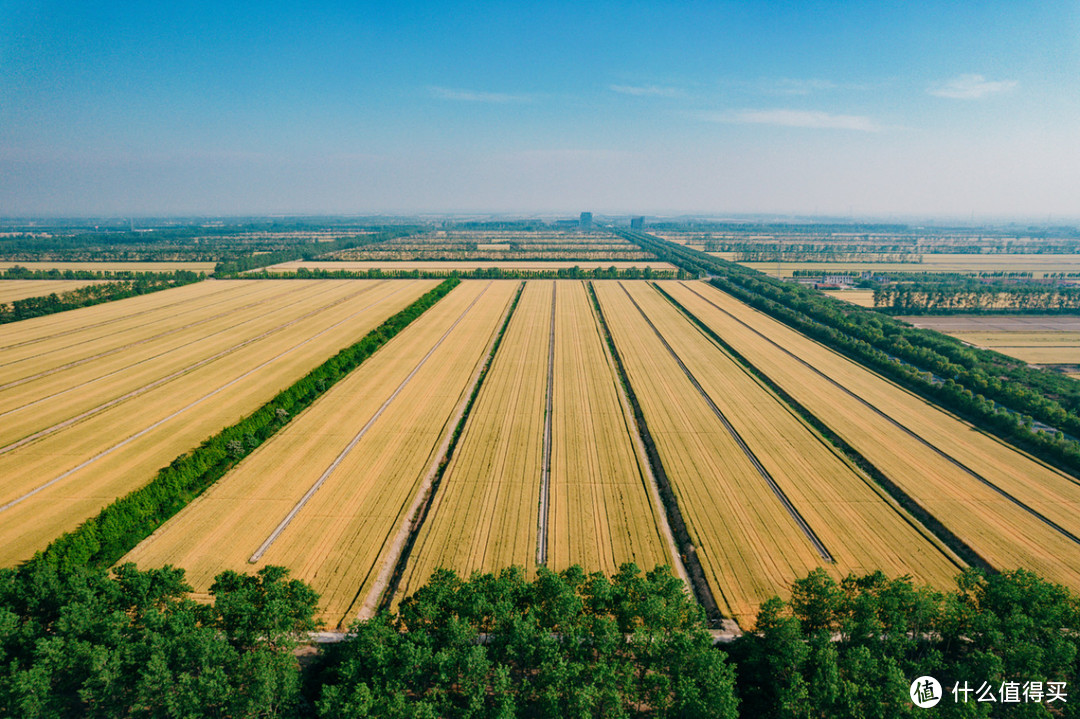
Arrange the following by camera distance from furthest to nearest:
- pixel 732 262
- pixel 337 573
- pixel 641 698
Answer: pixel 732 262, pixel 337 573, pixel 641 698

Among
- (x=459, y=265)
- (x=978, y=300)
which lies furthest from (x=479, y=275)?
(x=978, y=300)

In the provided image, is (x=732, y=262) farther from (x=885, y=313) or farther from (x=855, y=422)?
(x=855, y=422)

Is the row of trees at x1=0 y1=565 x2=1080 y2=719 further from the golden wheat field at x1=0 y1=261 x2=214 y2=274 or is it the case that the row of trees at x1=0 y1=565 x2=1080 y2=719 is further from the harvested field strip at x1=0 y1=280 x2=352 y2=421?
the golden wheat field at x1=0 y1=261 x2=214 y2=274

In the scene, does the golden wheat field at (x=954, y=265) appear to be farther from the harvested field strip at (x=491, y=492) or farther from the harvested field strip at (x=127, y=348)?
the harvested field strip at (x=127, y=348)

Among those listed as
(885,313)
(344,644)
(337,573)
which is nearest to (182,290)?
(337,573)

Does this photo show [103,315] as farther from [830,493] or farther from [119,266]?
[830,493]

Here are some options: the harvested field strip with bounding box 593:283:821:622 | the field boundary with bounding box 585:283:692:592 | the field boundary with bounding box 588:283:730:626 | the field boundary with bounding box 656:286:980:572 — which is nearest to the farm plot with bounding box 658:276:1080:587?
Answer: the field boundary with bounding box 656:286:980:572

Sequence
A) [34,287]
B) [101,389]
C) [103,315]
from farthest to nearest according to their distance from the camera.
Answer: [34,287], [103,315], [101,389]
